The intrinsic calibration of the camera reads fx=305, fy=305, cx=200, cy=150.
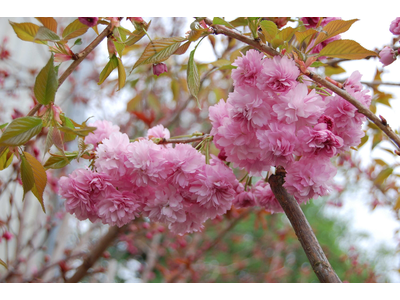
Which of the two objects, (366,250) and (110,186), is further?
(366,250)

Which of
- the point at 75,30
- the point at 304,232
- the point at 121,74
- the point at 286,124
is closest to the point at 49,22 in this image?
the point at 75,30

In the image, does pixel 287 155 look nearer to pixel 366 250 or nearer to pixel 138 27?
pixel 138 27

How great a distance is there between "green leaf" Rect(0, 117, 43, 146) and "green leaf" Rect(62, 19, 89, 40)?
0.51ft

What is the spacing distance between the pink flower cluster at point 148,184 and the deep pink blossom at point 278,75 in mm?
146

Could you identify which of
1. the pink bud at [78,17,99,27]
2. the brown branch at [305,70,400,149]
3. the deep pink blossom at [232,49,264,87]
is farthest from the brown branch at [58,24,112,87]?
the brown branch at [305,70,400,149]

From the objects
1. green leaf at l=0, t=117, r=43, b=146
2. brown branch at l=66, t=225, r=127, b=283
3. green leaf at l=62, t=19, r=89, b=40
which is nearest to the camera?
green leaf at l=0, t=117, r=43, b=146

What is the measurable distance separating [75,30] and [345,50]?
43 cm

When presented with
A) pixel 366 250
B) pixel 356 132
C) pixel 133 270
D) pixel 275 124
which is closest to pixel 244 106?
pixel 275 124

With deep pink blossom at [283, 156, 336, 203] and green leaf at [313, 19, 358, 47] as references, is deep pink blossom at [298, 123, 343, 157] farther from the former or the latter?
green leaf at [313, 19, 358, 47]

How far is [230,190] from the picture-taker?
0.47 metres

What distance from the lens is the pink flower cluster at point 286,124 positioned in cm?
42

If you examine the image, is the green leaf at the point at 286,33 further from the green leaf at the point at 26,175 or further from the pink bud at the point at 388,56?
the green leaf at the point at 26,175

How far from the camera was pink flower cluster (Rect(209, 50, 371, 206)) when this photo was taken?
421 mm

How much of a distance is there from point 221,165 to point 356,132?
0.69 feet
